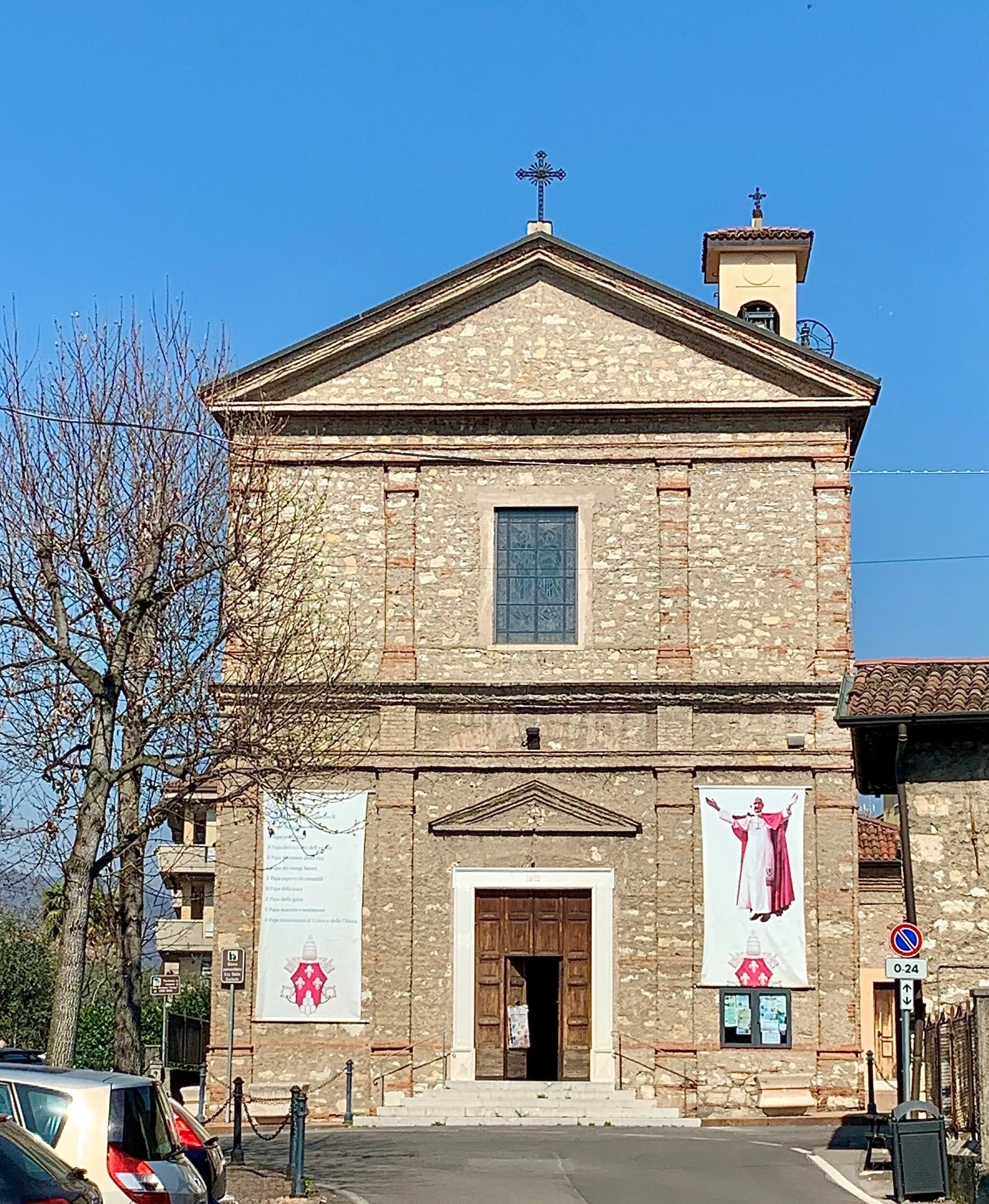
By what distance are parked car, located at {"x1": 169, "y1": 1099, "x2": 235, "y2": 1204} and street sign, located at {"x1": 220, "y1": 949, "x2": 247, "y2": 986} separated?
430 inches

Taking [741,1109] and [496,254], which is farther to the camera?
[496,254]

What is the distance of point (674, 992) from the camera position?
2483 cm

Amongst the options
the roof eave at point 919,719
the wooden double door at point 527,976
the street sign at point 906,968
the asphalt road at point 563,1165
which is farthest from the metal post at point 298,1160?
the wooden double door at point 527,976

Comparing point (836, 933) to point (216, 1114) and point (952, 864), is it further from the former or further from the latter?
point (216, 1114)

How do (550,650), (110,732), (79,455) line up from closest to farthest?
(110,732), (79,455), (550,650)

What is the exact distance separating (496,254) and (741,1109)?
1350 centimetres

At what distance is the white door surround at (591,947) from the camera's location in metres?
24.8

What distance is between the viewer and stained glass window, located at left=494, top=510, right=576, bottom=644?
26.3 meters

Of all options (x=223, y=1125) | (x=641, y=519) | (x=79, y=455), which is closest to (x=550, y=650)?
(x=641, y=519)

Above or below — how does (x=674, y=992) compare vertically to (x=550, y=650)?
below

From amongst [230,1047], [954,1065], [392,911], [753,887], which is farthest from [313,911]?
[954,1065]

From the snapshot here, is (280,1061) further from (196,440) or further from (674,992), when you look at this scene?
(196,440)

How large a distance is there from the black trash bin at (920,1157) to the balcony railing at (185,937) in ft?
98.0

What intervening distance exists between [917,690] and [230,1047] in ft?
38.1
